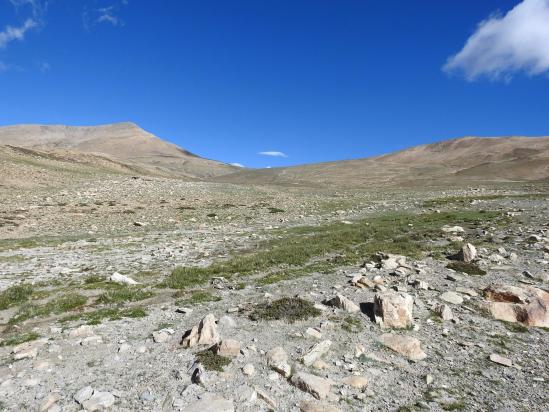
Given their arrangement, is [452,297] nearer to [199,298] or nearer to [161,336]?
[199,298]

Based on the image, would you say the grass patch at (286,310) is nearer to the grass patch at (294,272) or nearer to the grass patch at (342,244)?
the grass patch at (294,272)

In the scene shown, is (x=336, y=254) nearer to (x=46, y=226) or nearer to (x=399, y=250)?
(x=399, y=250)

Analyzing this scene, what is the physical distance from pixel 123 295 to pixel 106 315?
192 centimetres

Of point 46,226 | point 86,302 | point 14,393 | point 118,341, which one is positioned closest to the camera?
point 14,393

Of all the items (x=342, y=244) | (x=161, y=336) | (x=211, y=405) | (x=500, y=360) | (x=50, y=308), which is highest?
(x=342, y=244)

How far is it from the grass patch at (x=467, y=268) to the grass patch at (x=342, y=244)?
9.00ft

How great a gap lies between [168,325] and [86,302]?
3.71 metres

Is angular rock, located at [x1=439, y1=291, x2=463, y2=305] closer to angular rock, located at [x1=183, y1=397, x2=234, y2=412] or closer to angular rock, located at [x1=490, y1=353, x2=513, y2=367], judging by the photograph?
angular rock, located at [x1=490, y1=353, x2=513, y2=367]

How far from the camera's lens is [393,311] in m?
11.3

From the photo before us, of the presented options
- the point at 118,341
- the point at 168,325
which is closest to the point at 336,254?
the point at 168,325

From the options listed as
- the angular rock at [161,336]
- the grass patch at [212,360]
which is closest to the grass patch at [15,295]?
the angular rock at [161,336]

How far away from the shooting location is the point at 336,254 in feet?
68.1

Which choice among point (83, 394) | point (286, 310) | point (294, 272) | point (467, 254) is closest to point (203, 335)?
point (286, 310)

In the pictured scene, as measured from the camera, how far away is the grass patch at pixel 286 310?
11.5 metres
